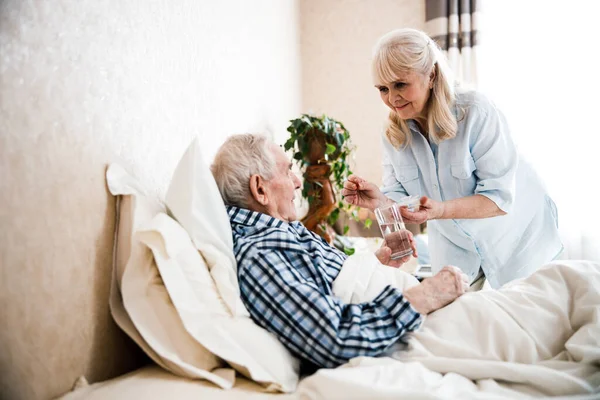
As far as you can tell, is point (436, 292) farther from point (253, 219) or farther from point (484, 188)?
point (484, 188)

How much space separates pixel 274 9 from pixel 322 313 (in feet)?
7.81

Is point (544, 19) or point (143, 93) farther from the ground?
point (544, 19)

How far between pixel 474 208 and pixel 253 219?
872 mm

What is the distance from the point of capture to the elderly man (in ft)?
3.44

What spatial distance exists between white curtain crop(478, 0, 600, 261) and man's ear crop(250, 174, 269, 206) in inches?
86.2

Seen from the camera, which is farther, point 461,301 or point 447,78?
point 447,78

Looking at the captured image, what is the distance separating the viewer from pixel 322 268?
1244mm

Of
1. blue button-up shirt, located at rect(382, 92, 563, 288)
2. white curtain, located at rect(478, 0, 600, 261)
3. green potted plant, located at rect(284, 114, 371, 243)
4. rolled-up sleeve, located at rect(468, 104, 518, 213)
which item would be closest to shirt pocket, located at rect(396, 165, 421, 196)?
blue button-up shirt, located at rect(382, 92, 563, 288)

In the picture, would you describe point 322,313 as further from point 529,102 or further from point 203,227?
point 529,102

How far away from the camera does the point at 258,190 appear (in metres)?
1.37

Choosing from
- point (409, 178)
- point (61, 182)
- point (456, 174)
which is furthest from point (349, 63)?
point (61, 182)

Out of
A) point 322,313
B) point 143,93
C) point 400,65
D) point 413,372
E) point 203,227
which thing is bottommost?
point 413,372

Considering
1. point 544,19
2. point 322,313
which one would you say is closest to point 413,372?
point 322,313

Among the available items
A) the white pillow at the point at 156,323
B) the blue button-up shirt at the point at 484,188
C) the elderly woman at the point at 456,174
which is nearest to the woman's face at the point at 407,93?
the elderly woman at the point at 456,174
